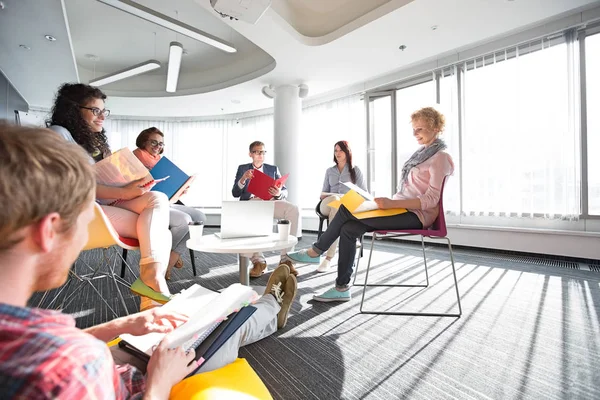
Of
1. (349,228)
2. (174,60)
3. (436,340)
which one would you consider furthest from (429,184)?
(174,60)

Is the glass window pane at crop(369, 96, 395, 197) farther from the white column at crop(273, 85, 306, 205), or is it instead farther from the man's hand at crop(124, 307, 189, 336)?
the man's hand at crop(124, 307, 189, 336)

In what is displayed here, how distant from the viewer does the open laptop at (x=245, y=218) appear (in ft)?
6.95

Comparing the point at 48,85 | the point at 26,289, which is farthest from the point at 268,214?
the point at 48,85

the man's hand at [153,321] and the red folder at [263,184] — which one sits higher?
the red folder at [263,184]

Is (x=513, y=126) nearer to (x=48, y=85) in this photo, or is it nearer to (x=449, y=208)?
(x=449, y=208)

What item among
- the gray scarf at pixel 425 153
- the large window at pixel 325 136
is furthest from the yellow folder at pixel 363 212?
the large window at pixel 325 136

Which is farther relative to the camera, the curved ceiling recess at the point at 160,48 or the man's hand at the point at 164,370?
the curved ceiling recess at the point at 160,48

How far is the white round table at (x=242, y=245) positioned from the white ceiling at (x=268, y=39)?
251cm

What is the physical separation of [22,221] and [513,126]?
4.66 metres

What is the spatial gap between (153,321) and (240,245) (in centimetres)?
106

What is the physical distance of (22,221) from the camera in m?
0.40

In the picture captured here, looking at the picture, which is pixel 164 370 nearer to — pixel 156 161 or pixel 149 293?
pixel 149 293

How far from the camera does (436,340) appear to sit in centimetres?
162

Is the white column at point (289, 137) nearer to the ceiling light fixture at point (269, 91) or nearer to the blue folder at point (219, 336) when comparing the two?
the ceiling light fixture at point (269, 91)
